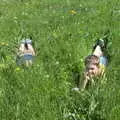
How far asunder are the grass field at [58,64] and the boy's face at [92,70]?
0.60ft

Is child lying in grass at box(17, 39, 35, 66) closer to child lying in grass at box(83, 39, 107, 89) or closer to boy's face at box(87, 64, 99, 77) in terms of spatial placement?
child lying in grass at box(83, 39, 107, 89)

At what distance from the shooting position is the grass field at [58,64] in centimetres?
421

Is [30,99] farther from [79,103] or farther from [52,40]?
[52,40]

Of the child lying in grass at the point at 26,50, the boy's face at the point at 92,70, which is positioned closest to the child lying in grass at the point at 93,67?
the boy's face at the point at 92,70

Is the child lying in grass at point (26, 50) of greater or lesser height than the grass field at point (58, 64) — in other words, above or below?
below

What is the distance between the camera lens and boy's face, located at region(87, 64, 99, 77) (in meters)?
5.27

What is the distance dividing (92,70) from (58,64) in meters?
0.69

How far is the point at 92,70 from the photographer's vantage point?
5391 mm

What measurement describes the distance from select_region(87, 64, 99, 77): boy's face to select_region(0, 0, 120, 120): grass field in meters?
0.18

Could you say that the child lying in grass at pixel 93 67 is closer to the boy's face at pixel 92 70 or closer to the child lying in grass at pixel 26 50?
the boy's face at pixel 92 70

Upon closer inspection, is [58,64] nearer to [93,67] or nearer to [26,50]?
[93,67]

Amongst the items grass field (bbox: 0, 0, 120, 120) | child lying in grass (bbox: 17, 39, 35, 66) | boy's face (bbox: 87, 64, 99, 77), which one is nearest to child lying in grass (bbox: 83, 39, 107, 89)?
boy's face (bbox: 87, 64, 99, 77)

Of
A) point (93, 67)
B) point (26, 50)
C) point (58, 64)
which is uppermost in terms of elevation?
point (93, 67)

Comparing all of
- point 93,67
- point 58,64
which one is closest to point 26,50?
point 58,64
